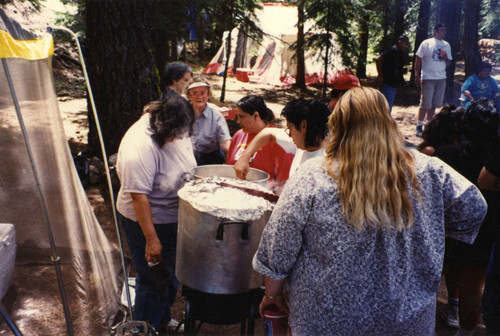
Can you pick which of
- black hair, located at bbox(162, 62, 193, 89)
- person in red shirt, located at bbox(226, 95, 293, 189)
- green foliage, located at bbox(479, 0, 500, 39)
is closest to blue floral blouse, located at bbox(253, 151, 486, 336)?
person in red shirt, located at bbox(226, 95, 293, 189)

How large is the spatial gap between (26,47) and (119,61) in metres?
3.30

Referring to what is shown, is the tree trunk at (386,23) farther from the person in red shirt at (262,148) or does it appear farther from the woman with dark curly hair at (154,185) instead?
the woman with dark curly hair at (154,185)

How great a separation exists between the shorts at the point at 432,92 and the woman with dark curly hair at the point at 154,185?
693 cm

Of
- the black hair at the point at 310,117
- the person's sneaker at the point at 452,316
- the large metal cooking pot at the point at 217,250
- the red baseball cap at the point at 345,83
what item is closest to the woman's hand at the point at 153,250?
the large metal cooking pot at the point at 217,250

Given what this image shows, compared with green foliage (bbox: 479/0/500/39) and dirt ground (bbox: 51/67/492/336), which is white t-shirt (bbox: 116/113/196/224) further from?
green foliage (bbox: 479/0/500/39)

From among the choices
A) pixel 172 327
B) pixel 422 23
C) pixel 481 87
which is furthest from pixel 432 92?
pixel 422 23

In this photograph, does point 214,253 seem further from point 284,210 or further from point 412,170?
point 412,170

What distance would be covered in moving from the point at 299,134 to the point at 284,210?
0.96 metres

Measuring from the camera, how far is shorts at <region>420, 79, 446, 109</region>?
8.34 m

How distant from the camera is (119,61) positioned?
562 cm

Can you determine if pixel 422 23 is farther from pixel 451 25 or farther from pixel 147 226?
pixel 147 226

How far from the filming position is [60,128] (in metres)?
3.02

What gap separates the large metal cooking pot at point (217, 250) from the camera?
6.52ft

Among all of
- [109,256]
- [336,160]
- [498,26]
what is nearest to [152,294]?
[109,256]
